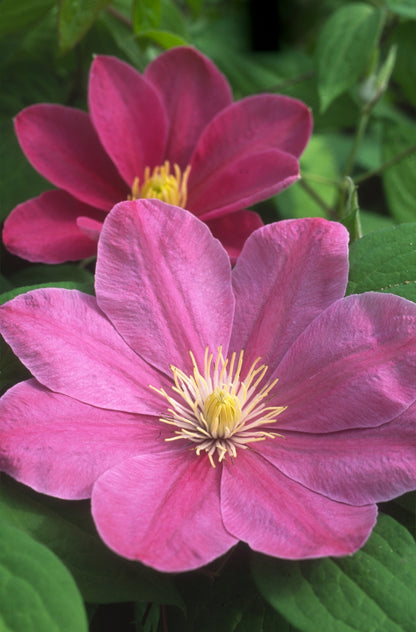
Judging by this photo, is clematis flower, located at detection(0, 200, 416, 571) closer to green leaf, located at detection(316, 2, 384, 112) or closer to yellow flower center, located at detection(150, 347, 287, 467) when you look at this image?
yellow flower center, located at detection(150, 347, 287, 467)

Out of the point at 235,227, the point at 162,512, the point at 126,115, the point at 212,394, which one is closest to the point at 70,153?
the point at 126,115

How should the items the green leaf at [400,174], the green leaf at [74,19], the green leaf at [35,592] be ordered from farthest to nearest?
1. the green leaf at [400,174]
2. the green leaf at [74,19]
3. the green leaf at [35,592]

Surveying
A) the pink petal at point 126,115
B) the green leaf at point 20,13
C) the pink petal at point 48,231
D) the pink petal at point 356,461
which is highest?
the green leaf at point 20,13

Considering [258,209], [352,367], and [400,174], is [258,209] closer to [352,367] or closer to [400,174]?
[400,174]

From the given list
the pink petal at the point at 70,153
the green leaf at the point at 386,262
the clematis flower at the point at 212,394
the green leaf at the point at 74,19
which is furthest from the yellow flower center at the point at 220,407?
the green leaf at the point at 74,19

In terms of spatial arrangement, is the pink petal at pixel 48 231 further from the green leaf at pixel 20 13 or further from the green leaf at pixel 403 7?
the green leaf at pixel 403 7

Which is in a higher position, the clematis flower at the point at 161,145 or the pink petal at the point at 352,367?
the clematis flower at the point at 161,145

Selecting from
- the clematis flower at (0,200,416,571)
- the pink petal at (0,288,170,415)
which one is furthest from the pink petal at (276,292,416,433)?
the pink petal at (0,288,170,415)
